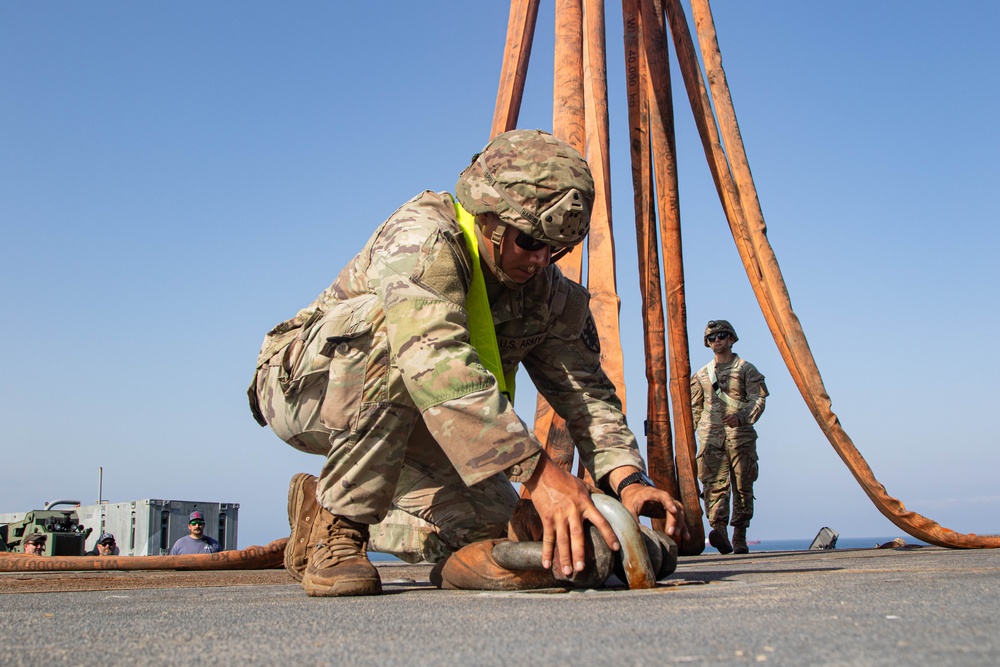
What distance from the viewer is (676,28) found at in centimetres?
525

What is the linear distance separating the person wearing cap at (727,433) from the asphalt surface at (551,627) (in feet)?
19.1

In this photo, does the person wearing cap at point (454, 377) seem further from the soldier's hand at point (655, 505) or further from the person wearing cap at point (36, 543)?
the person wearing cap at point (36, 543)

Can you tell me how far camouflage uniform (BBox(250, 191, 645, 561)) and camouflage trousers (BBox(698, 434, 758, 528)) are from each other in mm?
5330

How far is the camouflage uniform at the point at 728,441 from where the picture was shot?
8.15 meters

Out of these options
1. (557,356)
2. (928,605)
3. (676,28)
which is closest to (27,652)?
(928,605)

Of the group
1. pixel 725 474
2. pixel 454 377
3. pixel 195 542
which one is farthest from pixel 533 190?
pixel 195 542

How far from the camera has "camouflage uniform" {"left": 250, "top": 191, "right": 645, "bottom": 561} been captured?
7.13 ft

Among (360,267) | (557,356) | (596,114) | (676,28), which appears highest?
(676,28)

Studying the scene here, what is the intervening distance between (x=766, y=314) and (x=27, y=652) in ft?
13.8

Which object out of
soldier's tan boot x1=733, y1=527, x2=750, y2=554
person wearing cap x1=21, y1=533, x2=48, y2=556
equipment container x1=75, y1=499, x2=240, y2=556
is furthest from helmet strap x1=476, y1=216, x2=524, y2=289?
equipment container x1=75, y1=499, x2=240, y2=556

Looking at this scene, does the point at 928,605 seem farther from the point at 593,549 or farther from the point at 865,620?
the point at 593,549

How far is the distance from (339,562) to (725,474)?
625 centimetres

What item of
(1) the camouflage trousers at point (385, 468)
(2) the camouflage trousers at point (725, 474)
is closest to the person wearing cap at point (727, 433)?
(2) the camouflage trousers at point (725, 474)

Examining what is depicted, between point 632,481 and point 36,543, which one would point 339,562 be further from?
point 36,543
